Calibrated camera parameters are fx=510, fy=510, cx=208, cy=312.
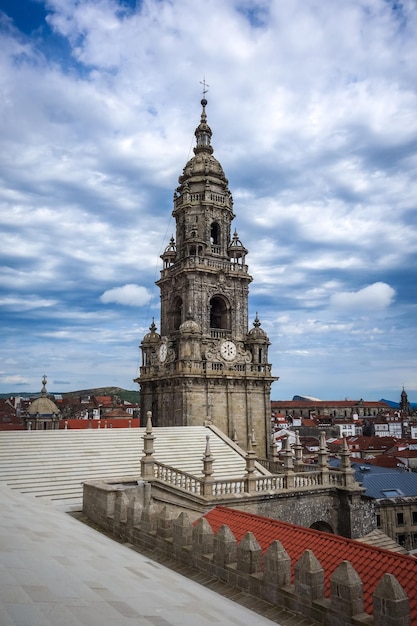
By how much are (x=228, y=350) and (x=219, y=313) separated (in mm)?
4290

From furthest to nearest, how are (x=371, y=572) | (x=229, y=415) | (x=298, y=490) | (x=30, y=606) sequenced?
1. (x=229, y=415)
2. (x=298, y=490)
3. (x=371, y=572)
4. (x=30, y=606)

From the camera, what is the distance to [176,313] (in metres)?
44.2

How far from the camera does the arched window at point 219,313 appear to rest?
4312 cm

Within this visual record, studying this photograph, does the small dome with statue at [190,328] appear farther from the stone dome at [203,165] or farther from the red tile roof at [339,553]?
the red tile roof at [339,553]

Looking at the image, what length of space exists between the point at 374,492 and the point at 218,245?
29955 mm

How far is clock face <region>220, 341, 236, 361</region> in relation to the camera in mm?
40541

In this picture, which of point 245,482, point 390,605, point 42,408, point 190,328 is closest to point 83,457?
point 245,482

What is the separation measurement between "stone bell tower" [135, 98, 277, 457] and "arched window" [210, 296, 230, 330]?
87 millimetres

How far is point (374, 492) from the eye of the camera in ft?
170

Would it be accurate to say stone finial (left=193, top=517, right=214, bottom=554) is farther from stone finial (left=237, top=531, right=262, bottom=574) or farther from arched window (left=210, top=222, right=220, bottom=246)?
arched window (left=210, top=222, right=220, bottom=246)

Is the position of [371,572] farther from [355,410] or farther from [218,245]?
[355,410]

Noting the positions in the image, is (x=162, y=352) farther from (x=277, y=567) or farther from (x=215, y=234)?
(x=277, y=567)

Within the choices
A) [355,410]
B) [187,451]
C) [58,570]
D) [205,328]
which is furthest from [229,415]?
[355,410]

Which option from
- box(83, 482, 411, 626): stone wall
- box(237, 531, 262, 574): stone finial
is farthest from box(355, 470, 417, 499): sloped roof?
box(237, 531, 262, 574): stone finial
